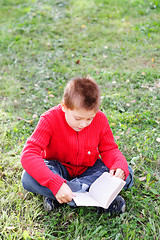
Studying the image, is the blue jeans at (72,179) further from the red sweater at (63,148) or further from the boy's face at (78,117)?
the boy's face at (78,117)

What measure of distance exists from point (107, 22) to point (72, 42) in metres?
1.16

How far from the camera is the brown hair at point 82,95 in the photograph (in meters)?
1.91

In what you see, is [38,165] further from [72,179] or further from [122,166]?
[122,166]

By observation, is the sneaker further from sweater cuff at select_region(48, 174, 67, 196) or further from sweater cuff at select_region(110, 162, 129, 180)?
sweater cuff at select_region(48, 174, 67, 196)

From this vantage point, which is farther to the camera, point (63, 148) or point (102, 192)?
point (63, 148)

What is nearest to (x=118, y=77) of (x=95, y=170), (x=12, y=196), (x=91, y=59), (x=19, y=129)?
(x=91, y=59)

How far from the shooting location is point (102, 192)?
6.65ft

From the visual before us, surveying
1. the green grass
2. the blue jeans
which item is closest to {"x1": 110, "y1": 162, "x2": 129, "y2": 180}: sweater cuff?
the blue jeans

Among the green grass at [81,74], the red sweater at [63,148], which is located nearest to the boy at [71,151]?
the red sweater at [63,148]

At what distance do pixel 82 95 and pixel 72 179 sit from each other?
809 millimetres

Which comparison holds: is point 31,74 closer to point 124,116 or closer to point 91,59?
point 91,59

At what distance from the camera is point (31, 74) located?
4285 millimetres

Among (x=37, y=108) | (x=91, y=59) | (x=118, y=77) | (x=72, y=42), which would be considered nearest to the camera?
(x=37, y=108)

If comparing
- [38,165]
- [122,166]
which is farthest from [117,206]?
[38,165]
